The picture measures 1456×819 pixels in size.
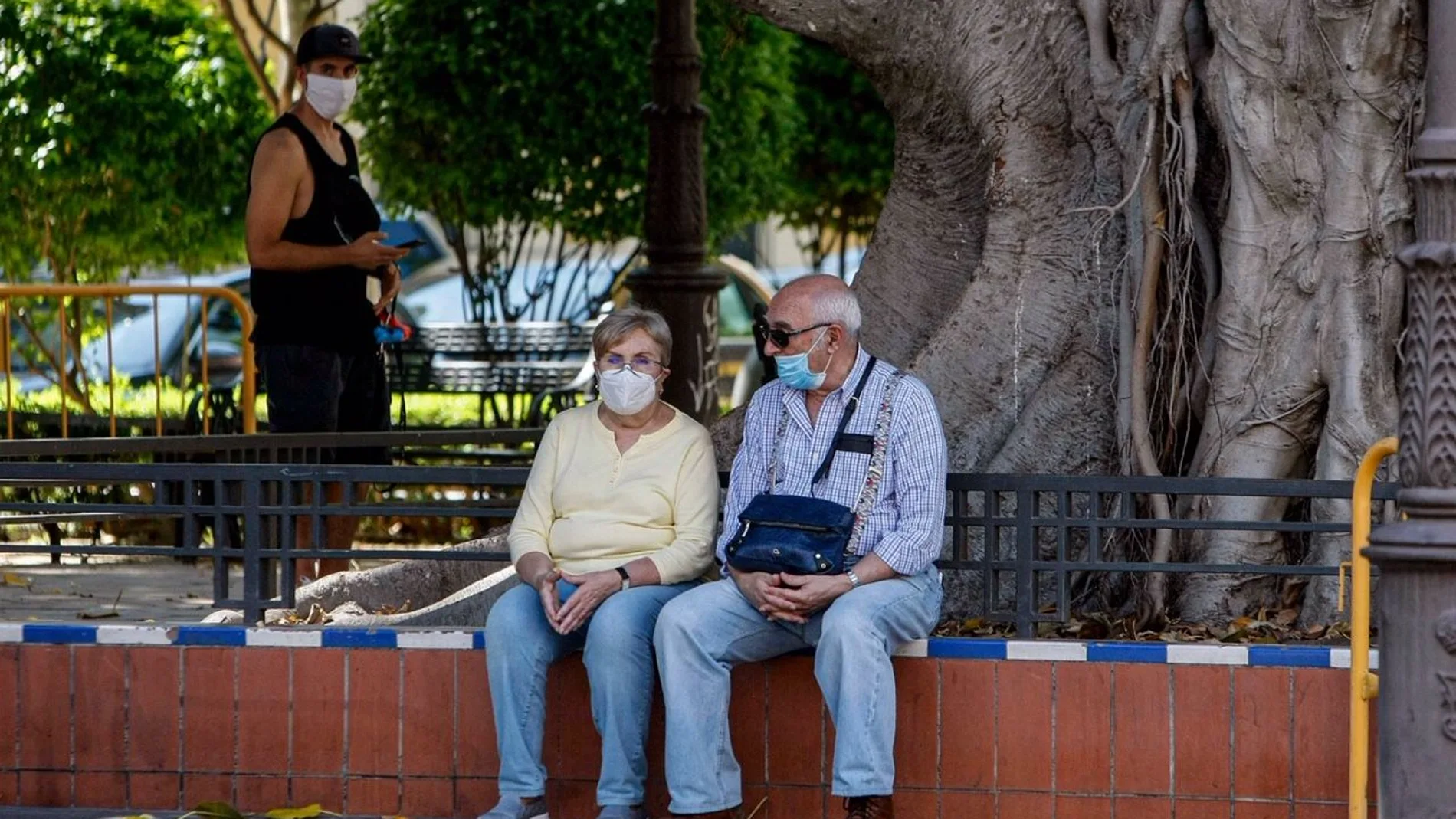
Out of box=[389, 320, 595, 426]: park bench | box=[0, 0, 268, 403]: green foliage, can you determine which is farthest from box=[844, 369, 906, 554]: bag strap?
box=[0, 0, 268, 403]: green foliage

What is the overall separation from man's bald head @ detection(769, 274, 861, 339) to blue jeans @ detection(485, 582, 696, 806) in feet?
2.58

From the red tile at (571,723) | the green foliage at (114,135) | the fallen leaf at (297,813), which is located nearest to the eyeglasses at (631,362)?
the red tile at (571,723)

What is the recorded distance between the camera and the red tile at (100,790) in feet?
19.6

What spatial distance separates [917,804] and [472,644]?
1.18 m

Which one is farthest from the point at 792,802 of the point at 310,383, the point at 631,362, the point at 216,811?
the point at 310,383

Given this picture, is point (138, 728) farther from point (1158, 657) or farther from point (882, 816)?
point (1158, 657)

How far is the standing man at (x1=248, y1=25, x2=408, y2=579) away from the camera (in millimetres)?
7312

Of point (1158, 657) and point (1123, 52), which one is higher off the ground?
point (1123, 52)

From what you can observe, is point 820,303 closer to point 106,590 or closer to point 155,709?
point 155,709

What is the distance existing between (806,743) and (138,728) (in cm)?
170

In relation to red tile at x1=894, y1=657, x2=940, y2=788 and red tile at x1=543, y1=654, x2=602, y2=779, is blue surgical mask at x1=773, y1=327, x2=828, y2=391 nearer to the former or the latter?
red tile at x1=894, y1=657, x2=940, y2=788

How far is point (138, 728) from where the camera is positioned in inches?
236

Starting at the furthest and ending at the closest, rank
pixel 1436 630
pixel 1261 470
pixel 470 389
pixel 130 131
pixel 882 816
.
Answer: pixel 130 131 < pixel 470 389 < pixel 1261 470 < pixel 882 816 < pixel 1436 630

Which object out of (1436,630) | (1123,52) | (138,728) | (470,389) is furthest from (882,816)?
(470,389)
